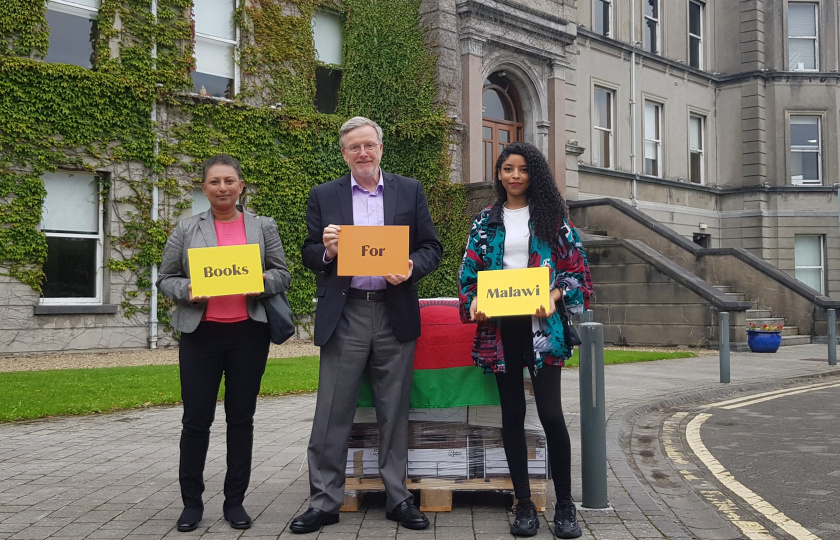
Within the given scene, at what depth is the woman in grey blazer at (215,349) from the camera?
478 cm

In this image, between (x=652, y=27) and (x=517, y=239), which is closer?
(x=517, y=239)

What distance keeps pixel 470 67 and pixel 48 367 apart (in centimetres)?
1137

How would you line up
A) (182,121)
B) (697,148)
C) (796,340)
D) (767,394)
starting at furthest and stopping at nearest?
(697,148)
(796,340)
(182,121)
(767,394)

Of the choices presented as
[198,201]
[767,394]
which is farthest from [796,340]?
[198,201]

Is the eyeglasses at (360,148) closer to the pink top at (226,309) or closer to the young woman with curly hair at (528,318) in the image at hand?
the young woman with curly hair at (528,318)

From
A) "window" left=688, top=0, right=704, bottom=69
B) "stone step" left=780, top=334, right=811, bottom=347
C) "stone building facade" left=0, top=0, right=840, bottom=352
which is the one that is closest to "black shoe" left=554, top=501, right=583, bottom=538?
"stone building facade" left=0, top=0, right=840, bottom=352

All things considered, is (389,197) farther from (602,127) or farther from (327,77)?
(602,127)

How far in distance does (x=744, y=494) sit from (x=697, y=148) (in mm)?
26444

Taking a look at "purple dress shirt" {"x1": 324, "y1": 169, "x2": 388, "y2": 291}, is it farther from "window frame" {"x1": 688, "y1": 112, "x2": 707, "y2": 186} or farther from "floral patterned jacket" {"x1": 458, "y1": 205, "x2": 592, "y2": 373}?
"window frame" {"x1": 688, "y1": 112, "x2": 707, "y2": 186}

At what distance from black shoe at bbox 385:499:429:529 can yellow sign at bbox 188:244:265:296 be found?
1513 mm

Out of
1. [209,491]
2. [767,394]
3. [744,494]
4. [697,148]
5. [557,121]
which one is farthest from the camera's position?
[697,148]

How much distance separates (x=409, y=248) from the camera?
5.02 m

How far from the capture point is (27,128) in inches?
558

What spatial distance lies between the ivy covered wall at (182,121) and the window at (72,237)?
259 millimetres
